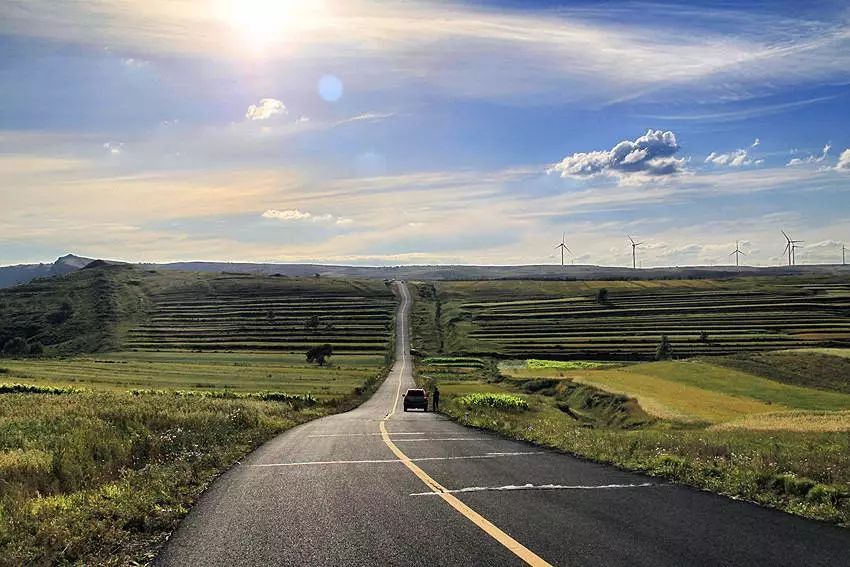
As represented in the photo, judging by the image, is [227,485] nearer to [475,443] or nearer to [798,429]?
[475,443]

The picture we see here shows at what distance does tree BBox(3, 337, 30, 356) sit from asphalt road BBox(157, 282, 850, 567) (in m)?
159

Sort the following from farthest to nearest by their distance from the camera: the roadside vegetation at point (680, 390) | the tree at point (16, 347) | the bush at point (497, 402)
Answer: the tree at point (16, 347) < the bush at point (497, 402) < the roadside vegetation at point (680, 390)

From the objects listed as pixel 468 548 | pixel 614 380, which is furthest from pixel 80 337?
pixel 468 548

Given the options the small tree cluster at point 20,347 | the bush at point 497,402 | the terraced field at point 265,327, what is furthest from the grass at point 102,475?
the small tree cluster at point 20,347

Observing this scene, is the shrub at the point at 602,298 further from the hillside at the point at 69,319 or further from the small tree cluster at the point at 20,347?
the small tree cluster at the point at 20,347

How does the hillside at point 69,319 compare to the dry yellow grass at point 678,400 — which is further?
the hillside at point 69,319

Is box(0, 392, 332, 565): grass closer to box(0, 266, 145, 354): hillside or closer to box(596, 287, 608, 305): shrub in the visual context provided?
box(0, 266, 145, 354): hillside

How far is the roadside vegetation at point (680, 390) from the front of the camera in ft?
37.6

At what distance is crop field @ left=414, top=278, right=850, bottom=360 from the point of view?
118m

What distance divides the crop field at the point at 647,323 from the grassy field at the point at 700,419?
680 inches

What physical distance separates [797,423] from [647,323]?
388 feet

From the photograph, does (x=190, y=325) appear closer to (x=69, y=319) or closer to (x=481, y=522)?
(x=69, y=319)

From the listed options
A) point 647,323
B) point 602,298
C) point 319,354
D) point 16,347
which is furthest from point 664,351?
point 16,347

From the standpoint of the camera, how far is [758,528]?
24.9ft
